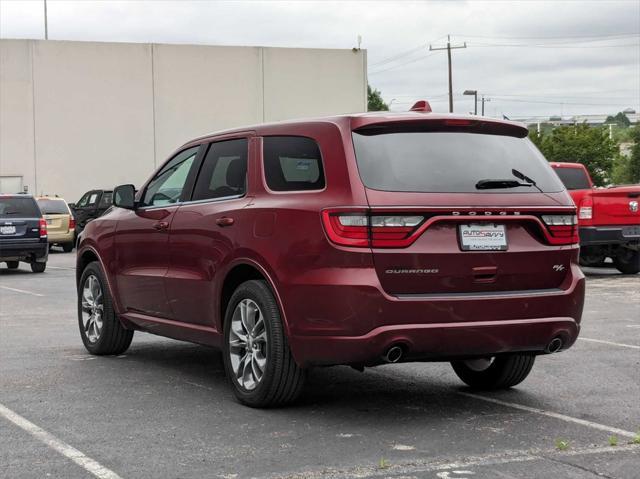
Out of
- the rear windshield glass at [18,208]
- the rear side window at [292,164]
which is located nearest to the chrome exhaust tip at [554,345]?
the rear side window at [292,164]

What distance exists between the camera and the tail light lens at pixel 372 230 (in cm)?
613

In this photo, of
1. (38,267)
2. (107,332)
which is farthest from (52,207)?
(107,332)

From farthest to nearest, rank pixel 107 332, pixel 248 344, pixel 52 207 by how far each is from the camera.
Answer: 1. pixel 52 207
2. pixel 107 332
3. pixel 248 344

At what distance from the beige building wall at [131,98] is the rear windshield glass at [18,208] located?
83.1 ft

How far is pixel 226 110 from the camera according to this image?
51469 millimetres

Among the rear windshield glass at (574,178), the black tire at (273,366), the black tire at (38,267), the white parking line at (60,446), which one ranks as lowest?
the black tire at (38,267)

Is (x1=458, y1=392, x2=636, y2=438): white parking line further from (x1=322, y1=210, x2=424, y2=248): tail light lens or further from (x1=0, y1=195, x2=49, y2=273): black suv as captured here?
(x1=0, y1=195, x2=49, y2=273): black suv

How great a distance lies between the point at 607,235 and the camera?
17656 mm

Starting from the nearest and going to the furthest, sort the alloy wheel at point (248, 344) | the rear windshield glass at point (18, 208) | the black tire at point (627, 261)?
the alloy wheel at point (248, 344)
the black tire at point (627, 261)
the rear windshield glass at point (18, 208)

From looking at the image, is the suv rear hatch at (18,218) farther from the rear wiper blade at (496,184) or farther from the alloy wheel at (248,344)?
the rear wiper blade at (496,184)

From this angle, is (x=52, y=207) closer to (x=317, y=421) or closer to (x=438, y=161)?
(x=317, y=421)

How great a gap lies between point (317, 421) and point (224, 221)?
1451 millimetres

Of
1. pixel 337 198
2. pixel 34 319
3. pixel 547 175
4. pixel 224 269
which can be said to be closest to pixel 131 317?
pixel 224 269

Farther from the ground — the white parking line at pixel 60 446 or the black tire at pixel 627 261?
the white parking line at pixel 60 446
